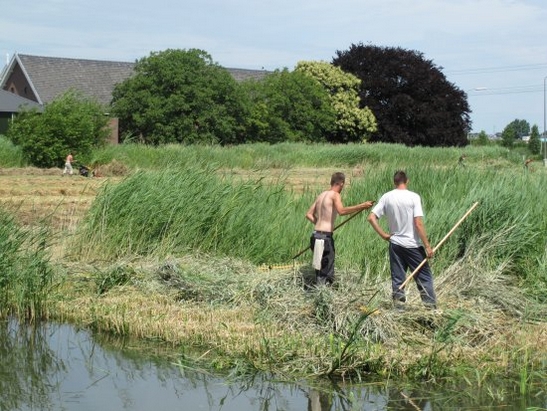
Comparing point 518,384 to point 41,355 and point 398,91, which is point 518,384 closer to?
point 41,355

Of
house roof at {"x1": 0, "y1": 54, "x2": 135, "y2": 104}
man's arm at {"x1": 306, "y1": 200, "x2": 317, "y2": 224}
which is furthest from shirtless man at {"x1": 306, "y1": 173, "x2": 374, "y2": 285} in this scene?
house roof at {"x1": 0, "y1": 54, "x2": 135, "y2": 104}

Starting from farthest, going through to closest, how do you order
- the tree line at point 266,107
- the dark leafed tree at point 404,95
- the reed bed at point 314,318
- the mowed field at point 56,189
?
1. the dark leafed tree at point 404,95
2. the tree line at point 266,107
3. the mowed field at point 56,189
4. the reed bed at point 314,318

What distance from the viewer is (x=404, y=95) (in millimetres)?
69062

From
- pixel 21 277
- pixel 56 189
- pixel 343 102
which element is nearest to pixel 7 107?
pixel 343 102

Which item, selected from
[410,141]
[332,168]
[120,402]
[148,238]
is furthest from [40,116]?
[410,141]

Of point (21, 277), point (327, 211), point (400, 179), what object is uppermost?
point (400, 179)

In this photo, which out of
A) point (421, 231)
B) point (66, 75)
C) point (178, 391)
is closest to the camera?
point (178, 391)

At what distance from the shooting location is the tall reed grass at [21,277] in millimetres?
11445

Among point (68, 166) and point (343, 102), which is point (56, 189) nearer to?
point (68, 166)

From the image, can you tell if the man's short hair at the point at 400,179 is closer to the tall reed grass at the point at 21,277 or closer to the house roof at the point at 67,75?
the tall reed grass at the point at 21,277

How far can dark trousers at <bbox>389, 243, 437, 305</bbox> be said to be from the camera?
10.4 metres

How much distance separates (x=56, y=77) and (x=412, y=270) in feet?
182

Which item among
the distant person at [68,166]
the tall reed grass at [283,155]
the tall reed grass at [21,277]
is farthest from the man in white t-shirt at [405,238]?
the distant person at [68,166]

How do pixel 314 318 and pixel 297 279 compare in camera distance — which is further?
pixel 297 279
